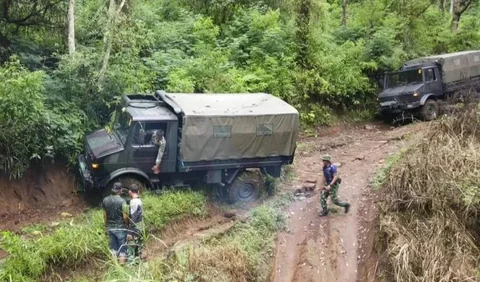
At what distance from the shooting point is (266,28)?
16.8 meters

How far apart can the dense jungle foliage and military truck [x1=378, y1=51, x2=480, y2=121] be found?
4.06 ft

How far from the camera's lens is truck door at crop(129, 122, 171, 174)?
31.1ft

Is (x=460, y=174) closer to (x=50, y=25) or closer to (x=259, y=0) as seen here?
(x=50, y=25)

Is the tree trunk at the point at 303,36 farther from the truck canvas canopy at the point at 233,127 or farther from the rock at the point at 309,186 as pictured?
the rock at the point at 309,186

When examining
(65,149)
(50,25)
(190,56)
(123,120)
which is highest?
(50,25)

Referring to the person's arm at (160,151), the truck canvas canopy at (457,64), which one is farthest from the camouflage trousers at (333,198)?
the truck canvas canopy at (457,64)

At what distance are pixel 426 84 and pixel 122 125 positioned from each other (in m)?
11.5

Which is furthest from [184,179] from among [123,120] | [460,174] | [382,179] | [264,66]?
[264,66]

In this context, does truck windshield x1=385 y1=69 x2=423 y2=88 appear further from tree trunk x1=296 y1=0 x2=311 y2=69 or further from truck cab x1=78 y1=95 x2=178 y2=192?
truck cab x1=78 y1=95 x2=178 y2=192

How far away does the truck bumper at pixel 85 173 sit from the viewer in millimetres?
9375

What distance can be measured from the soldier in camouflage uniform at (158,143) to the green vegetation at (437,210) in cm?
464

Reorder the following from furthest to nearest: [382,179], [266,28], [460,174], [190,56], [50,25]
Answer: [266,28] < [190,56] < [50,25] < [382,179] < [460,174]

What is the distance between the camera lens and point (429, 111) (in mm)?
16500

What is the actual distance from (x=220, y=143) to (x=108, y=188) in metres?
2.52
